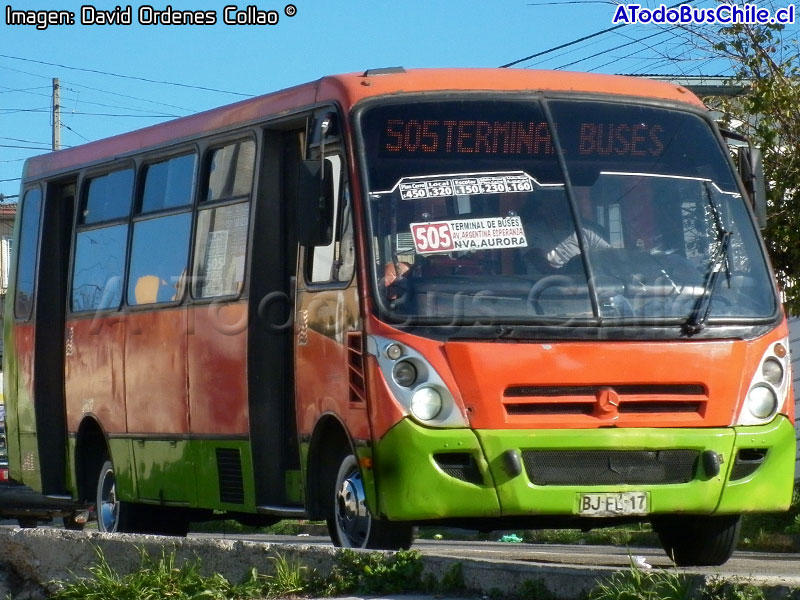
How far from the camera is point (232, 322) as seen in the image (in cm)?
1062

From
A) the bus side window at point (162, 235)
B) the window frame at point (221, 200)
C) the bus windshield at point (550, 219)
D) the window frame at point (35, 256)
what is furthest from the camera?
the window frame at point (35, 256)

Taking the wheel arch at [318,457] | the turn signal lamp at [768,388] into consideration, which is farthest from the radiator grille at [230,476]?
the turn signal lamp at [768,388]

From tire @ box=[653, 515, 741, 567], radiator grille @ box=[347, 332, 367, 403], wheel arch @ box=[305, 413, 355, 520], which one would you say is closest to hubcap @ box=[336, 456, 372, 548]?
wheel arch @ box=[305, 413, 355, 520]

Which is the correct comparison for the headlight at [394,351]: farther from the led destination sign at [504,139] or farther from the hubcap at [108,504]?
the hubcap at [108,504]

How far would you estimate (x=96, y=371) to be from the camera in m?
13.0

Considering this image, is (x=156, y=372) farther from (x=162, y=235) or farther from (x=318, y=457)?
(x=318, y=457)

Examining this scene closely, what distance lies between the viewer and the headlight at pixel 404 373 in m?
8.60

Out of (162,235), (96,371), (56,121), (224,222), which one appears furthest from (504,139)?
(56,121)

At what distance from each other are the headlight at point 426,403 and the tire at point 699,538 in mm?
1688

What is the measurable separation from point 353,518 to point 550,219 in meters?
2.02

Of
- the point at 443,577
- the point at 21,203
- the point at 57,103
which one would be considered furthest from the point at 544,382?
the point at 57,103

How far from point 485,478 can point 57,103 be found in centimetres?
4128

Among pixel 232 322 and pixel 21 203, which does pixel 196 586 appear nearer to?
pixel 232 322

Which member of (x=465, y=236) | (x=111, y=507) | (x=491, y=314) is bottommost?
(x=111, y=507)
